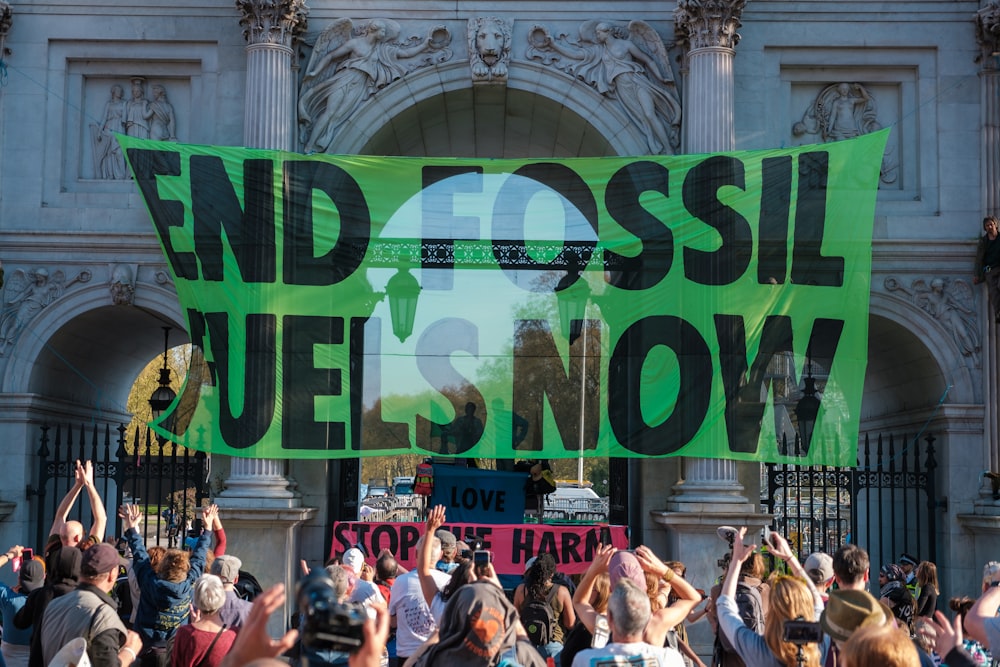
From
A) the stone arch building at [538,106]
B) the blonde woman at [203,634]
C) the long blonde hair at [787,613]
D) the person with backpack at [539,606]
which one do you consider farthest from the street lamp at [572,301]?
the long blonde hair at [787,613]

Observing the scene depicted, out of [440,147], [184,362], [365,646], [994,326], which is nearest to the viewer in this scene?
[365,646]

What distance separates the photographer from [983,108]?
2041cm

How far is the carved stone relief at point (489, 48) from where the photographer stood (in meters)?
20.3

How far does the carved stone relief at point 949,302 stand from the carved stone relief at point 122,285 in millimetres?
11857

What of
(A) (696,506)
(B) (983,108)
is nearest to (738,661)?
(A) (696,506)

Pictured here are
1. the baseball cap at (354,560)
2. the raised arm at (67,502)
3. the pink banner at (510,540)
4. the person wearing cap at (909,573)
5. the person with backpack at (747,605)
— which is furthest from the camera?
the pink banner at (510,540)

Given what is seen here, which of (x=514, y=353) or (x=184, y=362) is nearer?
(x=514, y=353)

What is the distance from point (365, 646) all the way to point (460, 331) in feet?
45.8

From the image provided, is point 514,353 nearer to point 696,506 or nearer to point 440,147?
point 696,506

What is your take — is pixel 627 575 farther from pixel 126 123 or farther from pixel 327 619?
pixel 126 123

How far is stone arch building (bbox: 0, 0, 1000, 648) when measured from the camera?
1983 cm

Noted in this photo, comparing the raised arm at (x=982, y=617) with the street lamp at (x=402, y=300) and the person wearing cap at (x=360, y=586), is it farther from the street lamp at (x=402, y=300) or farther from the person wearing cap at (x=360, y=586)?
the street lamp at (x=402, y=300)

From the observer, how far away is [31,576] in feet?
34.5

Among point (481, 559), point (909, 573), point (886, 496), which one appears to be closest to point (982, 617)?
point (481, 559)
